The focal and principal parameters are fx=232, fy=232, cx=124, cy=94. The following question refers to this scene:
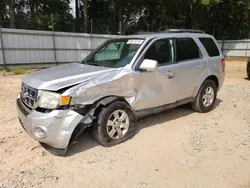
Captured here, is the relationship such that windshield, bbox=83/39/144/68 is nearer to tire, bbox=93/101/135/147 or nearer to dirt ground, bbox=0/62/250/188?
tire, bbox=93/101/135/147

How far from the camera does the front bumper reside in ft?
10.1

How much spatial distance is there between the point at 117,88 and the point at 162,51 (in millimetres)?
1267

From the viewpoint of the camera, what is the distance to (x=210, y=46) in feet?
17.4

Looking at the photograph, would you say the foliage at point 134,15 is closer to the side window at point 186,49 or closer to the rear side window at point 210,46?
the rear side window at point 210,46

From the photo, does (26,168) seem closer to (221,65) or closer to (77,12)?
(221,65)

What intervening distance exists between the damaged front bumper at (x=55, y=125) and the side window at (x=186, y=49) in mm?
2408

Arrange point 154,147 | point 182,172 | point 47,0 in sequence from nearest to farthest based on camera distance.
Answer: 1. point 182,172
2. point 154,147
3. point 47,0

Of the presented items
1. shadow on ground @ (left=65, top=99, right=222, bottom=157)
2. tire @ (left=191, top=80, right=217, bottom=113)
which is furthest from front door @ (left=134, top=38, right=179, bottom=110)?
tire @ (left=191, top=80, right=217, bottom=113)

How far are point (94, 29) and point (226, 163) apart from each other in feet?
48.5

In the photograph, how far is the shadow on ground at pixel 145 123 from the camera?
3.63 metres

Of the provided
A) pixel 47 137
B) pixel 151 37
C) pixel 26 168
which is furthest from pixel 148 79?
pixel 26 168

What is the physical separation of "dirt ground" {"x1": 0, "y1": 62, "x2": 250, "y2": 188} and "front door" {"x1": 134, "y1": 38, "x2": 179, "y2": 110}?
0.57 m

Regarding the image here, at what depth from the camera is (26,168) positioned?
121 inches

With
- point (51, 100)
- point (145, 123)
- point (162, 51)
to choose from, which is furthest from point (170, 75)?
point (51, 100)
